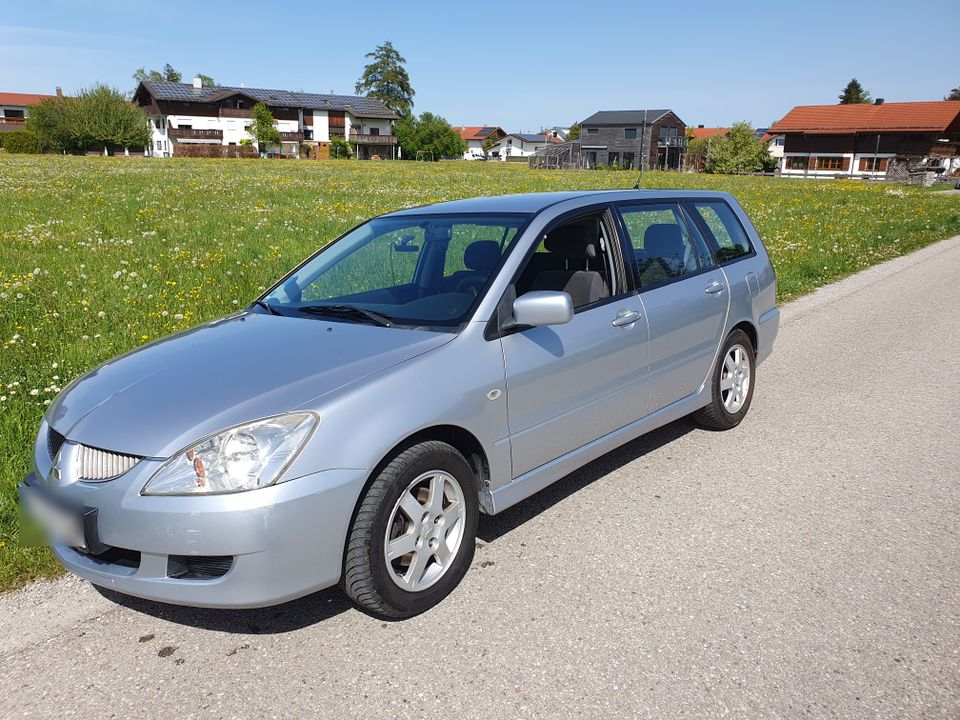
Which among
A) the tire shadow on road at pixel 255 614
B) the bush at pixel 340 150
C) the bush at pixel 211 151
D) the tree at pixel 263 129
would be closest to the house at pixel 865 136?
the bush at pixel 340 150

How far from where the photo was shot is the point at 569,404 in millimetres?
3807

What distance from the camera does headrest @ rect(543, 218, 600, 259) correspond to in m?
4.20

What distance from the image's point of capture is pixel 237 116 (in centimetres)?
8956

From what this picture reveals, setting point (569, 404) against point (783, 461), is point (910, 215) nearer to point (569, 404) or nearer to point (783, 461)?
point (783, 461)

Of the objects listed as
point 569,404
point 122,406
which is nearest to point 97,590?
point 122,406

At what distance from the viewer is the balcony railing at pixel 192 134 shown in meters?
86.8

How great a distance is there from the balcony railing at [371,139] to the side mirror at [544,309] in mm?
100958

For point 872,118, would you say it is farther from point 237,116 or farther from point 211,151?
point 237,116

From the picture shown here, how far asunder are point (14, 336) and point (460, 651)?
16.8 feet

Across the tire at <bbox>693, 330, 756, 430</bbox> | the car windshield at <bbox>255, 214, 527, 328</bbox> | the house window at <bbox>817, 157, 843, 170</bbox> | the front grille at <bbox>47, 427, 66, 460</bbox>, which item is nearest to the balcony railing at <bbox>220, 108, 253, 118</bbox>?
the house window at <bbox>817, 157, 843, 170</bbox>

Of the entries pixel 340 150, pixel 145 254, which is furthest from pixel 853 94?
pixel 145 254

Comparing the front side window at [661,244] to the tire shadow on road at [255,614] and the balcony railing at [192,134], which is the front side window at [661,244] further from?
the balcony railing at [192,134]

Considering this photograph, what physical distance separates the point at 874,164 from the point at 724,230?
7869 centimetres

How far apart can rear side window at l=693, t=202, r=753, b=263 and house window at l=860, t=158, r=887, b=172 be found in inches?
3073
